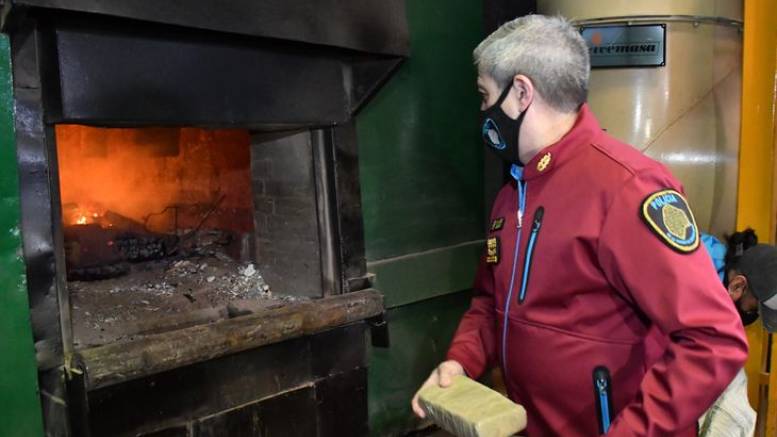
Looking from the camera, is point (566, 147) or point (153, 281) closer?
point (566, 147)

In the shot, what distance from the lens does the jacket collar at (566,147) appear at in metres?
1.80

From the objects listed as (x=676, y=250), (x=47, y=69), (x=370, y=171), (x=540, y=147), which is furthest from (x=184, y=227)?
(x=676, y=250)

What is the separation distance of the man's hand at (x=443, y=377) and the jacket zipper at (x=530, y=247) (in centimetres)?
32

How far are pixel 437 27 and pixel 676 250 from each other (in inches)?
102

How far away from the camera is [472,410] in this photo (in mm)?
1702

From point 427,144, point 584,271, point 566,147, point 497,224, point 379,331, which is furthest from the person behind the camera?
point 427,144

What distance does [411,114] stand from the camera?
12.3 feet

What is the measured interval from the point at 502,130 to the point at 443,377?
74 centimetres

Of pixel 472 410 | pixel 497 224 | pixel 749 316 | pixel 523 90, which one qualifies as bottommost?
pixel 749 316

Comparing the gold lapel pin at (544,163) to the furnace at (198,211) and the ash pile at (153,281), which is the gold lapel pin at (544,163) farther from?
the ash pile at (153,281)

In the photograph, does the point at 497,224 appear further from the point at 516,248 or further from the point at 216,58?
the point at 216,58

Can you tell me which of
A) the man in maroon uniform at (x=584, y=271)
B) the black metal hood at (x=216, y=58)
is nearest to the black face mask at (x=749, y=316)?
the man in maroon uniform at (x=584, y=271)

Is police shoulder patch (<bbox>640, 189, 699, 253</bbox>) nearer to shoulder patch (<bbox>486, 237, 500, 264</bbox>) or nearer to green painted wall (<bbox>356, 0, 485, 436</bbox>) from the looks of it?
shoulder patch (<bbox>486, 237, 500, 264</bbox>)

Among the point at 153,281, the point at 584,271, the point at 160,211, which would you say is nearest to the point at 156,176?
the point at 160,211
